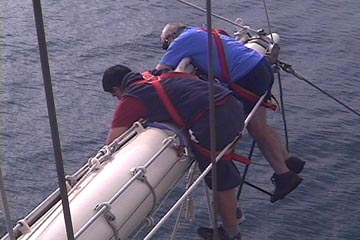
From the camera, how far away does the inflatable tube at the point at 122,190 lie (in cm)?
415

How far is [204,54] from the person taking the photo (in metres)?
5.82

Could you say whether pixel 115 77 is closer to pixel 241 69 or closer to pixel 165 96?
pixel 165 96

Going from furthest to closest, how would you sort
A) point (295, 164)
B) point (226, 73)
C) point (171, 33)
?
point (295, 164) < point (171, 33) < point (226, 73)

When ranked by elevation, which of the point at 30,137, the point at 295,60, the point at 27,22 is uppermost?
the point at 27,22

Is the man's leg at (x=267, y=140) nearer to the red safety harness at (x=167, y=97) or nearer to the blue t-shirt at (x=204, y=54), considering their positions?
the blue t-shirt at (x=204, y=54)

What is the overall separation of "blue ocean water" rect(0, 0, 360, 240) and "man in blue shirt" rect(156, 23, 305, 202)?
2.72 m

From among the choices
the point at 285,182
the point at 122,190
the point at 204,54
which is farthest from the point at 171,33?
the point at 122,190

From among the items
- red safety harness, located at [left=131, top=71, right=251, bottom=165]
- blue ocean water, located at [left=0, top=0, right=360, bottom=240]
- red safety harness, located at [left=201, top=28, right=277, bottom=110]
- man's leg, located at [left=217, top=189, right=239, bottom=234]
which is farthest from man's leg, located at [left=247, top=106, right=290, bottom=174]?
blue ocean water, located at [left=0, top=0, right=360, bottom=240]

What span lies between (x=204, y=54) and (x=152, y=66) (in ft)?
24.2

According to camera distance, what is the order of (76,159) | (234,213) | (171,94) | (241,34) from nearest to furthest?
(171,94) < (234,213) < (241,34) < (76,159)

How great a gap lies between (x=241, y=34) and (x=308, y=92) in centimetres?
550

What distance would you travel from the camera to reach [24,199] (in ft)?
31.8

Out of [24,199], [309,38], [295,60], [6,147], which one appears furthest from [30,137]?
[309,38]

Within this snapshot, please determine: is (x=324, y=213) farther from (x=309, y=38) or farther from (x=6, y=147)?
(x=309, y=38)
